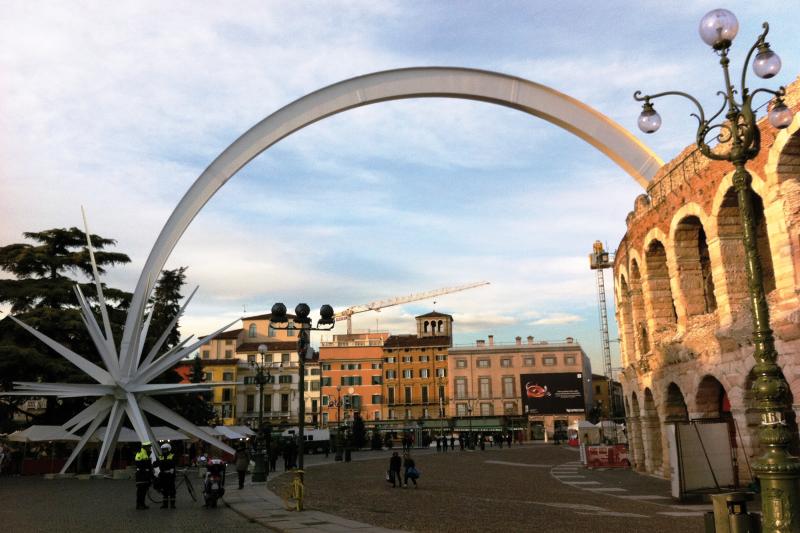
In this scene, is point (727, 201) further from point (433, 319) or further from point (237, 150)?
point (433, 319)

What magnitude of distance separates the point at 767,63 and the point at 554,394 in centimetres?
7351

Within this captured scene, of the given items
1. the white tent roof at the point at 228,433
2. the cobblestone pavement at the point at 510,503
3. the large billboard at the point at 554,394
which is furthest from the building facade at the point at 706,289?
the large billboard at the point at 554,394

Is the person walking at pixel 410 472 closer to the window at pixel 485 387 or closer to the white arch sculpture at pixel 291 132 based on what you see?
the white arch sculpture at pixel 291 132

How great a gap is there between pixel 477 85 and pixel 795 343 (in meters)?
21.5

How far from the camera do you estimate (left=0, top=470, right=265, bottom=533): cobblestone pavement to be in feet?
A: 40.5

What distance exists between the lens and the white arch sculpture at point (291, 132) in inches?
1062

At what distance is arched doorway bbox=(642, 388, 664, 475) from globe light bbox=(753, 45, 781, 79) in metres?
18.5

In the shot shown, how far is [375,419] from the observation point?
8769cm

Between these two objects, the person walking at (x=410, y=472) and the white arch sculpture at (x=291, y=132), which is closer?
the person walking at (x=410, y=472)

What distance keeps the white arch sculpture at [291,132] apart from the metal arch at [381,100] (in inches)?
1.8

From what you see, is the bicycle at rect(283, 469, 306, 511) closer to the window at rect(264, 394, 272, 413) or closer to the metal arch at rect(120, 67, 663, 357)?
the metal arch at rect(120, 67, 663, 357)

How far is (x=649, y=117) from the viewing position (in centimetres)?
1003

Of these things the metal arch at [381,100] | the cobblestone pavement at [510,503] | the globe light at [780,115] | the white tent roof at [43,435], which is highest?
the metal arch at [381,100]

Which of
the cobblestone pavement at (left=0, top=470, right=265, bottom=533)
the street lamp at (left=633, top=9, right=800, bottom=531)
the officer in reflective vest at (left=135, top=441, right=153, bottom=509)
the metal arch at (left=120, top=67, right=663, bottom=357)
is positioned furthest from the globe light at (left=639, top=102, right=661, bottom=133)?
the metal arch at (left=120, top=67, right=663, bottom=357)
